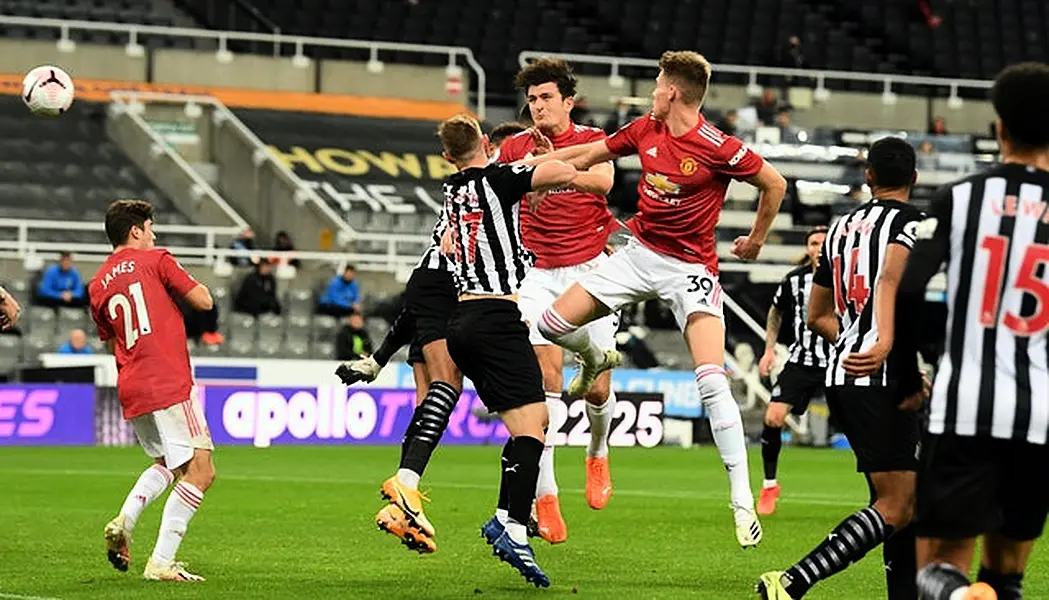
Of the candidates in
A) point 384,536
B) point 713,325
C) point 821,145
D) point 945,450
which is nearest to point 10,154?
point 821,145

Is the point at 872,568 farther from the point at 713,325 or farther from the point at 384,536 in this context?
the point at 384,536

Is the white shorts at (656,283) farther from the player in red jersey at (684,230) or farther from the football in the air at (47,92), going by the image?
the football in the air at (47,92)

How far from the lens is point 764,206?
10180 mm

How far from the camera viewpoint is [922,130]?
122 feet

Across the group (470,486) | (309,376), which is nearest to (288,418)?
(309,376)

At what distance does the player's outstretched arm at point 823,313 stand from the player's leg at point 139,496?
336 cm

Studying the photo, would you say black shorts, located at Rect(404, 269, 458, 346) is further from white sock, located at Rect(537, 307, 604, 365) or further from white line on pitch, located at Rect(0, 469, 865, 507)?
white line on pitch, located at Rect(0, 469, 865, 507)

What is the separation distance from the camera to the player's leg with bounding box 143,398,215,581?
32.1 ft

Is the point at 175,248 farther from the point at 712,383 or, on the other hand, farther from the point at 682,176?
the point at 712,383

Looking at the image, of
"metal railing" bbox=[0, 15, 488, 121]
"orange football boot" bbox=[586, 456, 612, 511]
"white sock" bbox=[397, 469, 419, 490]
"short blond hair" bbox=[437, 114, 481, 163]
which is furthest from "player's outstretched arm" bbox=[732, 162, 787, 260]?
"metal railing" bbox=[0, 15, 488, 121]

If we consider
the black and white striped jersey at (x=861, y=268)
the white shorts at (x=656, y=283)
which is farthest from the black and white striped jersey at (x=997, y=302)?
the white shorts at (x=656, y=283)

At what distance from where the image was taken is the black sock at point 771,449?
14.8 meters

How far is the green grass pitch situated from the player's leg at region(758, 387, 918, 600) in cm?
131

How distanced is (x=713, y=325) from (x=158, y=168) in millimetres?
21558
